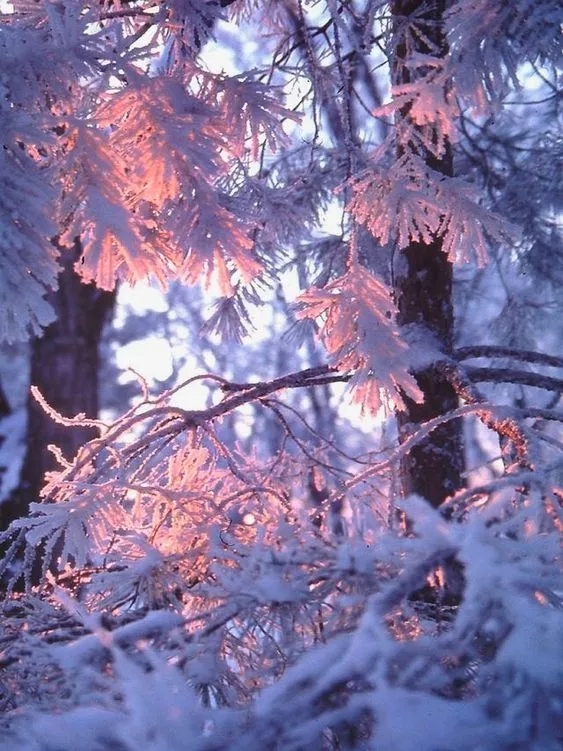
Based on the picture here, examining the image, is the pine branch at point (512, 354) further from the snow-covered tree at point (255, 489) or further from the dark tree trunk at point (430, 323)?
the dark tree trunk at point (430, 323)

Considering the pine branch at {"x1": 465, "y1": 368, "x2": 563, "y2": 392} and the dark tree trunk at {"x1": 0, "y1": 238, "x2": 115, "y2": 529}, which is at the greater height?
the dark tree trunk at {"x1": 0, "y1": 238, "x2": 115, "y2": 529}

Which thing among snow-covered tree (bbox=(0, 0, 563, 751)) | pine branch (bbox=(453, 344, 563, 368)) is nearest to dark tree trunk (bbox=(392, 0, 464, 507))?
snow-covered tree (bbox=(0, 0, 563, 751))

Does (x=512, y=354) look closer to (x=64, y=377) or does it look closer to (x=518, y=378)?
(x=518, y=378)

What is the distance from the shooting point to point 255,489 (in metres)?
2.64

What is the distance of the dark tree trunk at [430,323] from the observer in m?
3.74

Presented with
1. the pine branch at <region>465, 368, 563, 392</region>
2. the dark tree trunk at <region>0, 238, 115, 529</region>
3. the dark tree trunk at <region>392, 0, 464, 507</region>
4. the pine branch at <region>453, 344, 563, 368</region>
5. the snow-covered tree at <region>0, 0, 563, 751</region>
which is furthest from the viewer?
the dark tree trunk at <region>0, 238, 115, 529</region>

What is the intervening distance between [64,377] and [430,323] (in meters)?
5.02

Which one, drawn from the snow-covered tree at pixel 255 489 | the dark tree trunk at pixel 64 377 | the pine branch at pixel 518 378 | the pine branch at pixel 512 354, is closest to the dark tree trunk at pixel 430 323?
the snow-covered tree at pixel 255 489

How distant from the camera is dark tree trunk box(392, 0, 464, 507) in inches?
147

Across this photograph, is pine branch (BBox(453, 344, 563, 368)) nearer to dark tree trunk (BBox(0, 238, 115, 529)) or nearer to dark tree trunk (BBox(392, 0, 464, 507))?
dark tree trunk (BBox(392, 0, 464, 507))

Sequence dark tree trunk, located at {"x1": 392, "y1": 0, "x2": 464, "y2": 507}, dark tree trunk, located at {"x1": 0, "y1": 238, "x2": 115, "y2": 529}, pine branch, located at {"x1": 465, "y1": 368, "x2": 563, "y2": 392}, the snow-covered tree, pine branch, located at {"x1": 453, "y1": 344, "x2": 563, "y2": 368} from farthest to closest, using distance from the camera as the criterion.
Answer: dark tree trunk, located at {"x1": 0, "y1": 238, "x2": 115, "y2": 529} < dark tree trunk, located at {"x1": 392, "y1": 0, "x2": 464, "y2": 507} < pine branch, located at {"x1": 453, "y1": 344, "x2": 563, "y2": 368} < pine branch, located at {"x1": 465, "y1": 368, "x2": 563, "y2": 392} < the snow-covered tree

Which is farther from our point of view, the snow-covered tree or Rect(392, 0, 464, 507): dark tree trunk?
Rect(392, 0, 464, 507): dark tree trunk

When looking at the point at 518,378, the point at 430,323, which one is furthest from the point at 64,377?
the point at 518,378

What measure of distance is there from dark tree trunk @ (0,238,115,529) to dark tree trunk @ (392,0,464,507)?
4535mm
